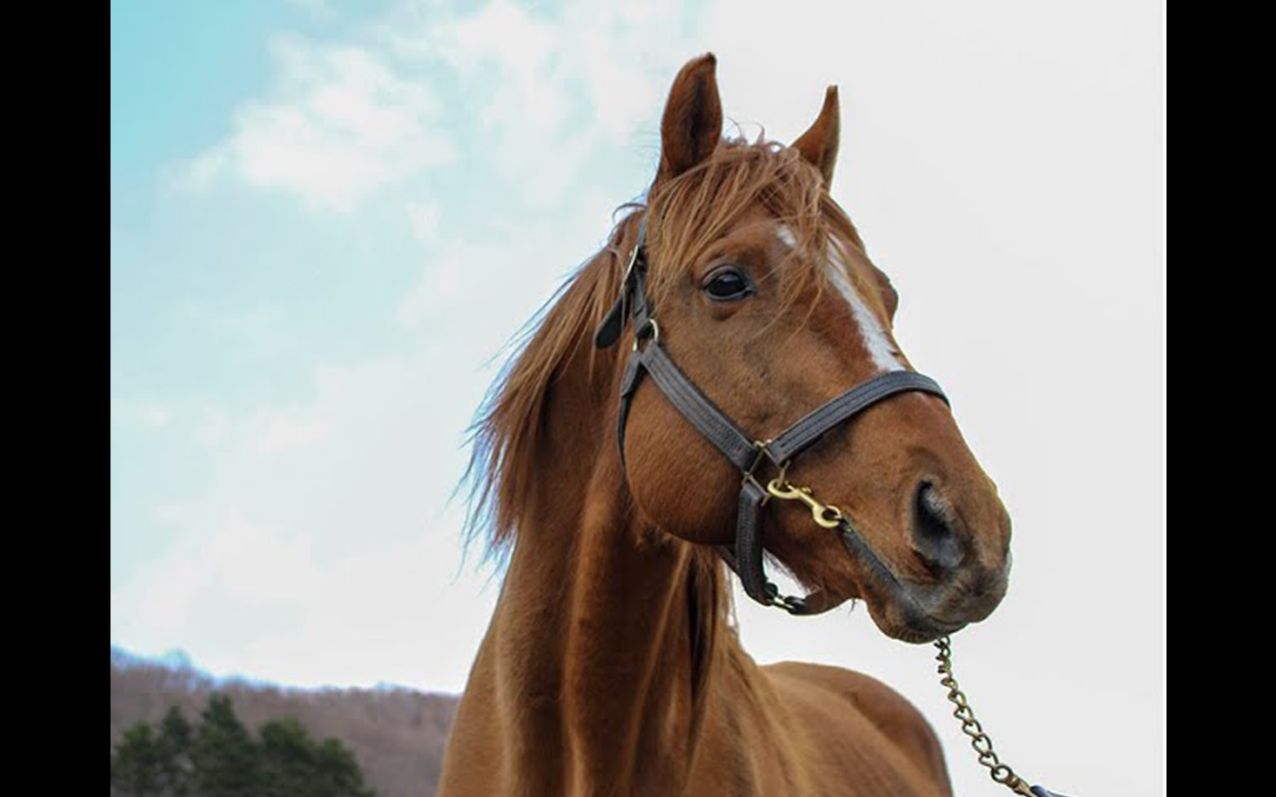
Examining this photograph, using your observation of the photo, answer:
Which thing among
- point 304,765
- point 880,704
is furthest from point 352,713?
point 880,704

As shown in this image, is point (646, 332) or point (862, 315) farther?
point (646, 332)

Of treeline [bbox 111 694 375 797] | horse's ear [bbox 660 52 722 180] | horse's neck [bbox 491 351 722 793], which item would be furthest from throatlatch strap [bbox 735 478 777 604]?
treeline [bbox 111 694 375 797]

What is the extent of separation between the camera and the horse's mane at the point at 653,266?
3377mm

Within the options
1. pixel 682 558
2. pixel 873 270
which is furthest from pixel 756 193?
pixel 682 558

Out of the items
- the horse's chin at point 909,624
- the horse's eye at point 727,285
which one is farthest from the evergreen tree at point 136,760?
the horse's chin at point 909,624

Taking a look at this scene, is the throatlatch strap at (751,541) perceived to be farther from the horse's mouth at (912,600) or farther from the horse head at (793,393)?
the horse's mouth at (912,600)

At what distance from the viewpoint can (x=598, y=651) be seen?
349 cm

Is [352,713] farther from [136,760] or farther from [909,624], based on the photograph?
[909,624]

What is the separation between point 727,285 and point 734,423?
0.39 m

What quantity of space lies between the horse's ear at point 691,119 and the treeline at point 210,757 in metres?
9.37

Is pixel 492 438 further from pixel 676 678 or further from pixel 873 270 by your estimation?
pixel 873 270
